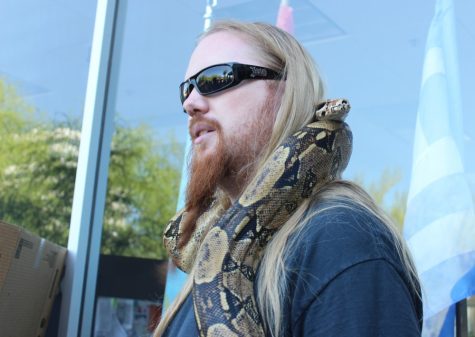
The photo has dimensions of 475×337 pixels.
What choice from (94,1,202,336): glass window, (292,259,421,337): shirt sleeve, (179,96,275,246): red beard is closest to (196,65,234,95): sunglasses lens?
(179,96,275,246): red beard

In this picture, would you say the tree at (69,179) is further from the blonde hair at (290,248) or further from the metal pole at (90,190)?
the blonde hair at (290,248)

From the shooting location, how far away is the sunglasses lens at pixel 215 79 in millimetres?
1779

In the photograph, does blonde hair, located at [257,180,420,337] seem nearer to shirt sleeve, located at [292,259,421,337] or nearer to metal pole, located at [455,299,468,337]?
shirt sleeve, located at [292,259,421,337]

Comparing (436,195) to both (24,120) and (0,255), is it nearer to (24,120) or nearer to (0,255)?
(0,255)

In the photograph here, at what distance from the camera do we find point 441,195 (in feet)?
9.36

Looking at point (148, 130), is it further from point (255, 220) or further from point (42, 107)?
point (255, 220)

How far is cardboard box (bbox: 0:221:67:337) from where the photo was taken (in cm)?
233

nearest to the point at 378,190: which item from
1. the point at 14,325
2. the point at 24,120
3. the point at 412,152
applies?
the point at 412,152

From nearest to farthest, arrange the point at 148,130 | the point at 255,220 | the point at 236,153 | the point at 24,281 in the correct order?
the point at 255,220 < the point at 236,153 < the point at 24,281 < the point at 148,130

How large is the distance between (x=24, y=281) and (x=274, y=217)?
1.49m

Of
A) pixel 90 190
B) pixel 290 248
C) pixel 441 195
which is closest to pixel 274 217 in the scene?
pixel 290 248

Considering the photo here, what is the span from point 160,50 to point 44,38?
1.13m

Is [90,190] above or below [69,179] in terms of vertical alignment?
below

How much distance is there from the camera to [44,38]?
525 cm
